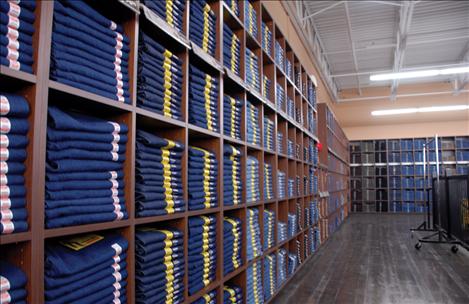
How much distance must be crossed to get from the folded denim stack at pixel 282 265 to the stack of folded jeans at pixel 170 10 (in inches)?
106

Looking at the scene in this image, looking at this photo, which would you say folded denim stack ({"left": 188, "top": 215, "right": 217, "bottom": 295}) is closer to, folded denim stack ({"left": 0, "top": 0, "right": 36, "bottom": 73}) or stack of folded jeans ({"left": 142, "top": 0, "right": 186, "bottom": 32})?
stack of folded jeans ({"left": 142, "top": 0, "right": 186, "bottom": 32})

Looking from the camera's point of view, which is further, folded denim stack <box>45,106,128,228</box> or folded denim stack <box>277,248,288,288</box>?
folded denim stack <box>277,248,288,288</box>

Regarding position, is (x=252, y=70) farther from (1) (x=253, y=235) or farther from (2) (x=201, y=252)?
(2) (x=201, y=252)

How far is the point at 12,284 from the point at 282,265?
332 centimetres

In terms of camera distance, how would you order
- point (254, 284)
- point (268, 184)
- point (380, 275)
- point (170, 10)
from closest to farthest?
point (170, 10) < point (254, 284) < point (268, 184) < point (380, 275)

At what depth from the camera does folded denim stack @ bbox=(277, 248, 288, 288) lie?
3.88m

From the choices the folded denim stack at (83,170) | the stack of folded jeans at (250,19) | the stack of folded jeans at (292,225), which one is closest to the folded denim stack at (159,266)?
the folded denim stack at (83,170)

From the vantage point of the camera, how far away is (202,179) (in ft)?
7.65

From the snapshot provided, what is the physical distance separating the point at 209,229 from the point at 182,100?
855 mm

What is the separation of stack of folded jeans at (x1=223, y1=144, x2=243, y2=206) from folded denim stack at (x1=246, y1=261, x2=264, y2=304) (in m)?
0.63

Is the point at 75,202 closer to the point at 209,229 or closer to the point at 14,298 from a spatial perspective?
the point at 14,298

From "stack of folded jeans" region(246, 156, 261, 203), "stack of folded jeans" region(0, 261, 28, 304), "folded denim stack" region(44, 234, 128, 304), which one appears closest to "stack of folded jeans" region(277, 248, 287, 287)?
"stack of folded jeans" region(246, 156, 261, 203)

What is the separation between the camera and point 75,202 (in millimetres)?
1312

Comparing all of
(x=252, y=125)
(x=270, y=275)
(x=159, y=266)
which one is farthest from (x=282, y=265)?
(x=159, y=266)
